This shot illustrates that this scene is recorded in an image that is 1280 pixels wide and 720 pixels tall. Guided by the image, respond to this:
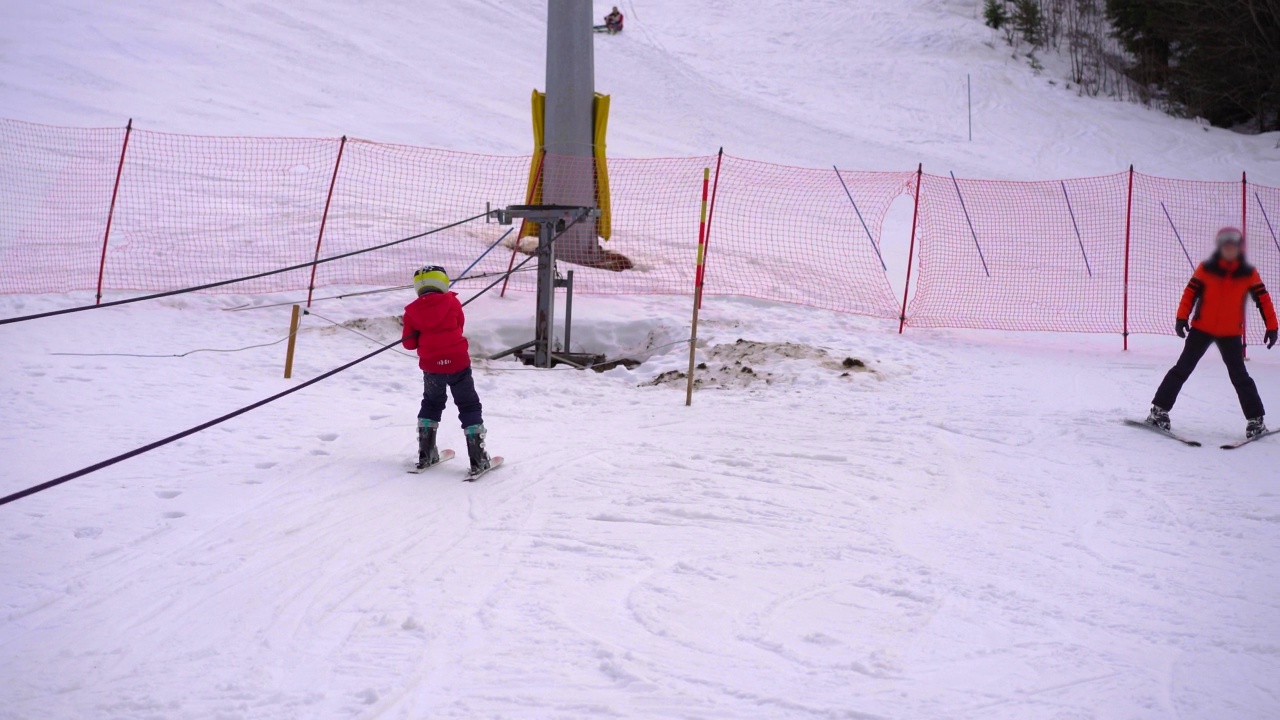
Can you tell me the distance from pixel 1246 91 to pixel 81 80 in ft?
98.6

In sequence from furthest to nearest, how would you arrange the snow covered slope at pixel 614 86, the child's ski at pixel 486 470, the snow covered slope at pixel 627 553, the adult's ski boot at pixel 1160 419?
1. the snow covered slope at pixel 614 86
2. the adult's ski boot at pixel 1160 419
3. the child's ski at pixel 486 470
4. the snow covered slope at pixel 627 553

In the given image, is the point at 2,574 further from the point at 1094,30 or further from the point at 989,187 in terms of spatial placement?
the point at 1094,30

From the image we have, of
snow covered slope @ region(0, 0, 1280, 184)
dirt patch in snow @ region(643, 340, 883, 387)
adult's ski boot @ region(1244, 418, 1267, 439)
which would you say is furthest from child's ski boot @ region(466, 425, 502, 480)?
snow covered slope @ region(0, 0, 1280, 184)

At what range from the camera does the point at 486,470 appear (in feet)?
21.8

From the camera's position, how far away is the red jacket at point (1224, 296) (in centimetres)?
772

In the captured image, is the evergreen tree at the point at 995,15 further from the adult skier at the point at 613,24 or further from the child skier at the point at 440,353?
the child skier at the point at 440,353

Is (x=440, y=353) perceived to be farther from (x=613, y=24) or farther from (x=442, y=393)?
(x=613, y=24)

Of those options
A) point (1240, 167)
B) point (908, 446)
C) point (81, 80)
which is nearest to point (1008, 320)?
point (908, 446)

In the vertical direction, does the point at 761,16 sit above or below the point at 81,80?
above

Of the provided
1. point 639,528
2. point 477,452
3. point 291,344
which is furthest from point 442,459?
point 291,344

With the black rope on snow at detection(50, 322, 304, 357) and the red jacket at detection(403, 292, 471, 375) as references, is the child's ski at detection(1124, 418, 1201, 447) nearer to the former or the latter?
the red jacket at detection(403, 292, 471, 375)

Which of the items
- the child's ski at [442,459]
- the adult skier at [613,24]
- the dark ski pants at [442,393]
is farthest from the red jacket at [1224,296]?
the adult skier at [613,24]

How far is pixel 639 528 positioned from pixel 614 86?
24.6 meters

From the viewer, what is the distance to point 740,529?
5648 mm
